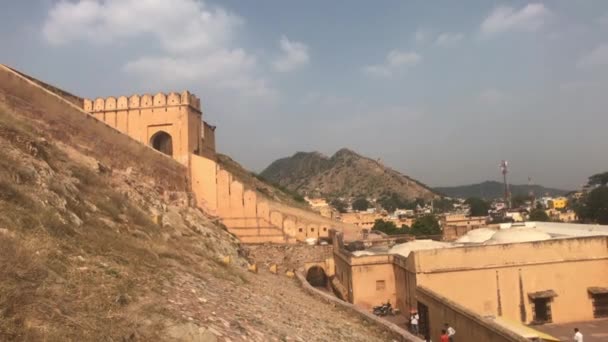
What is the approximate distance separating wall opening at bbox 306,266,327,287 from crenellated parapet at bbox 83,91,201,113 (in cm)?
943

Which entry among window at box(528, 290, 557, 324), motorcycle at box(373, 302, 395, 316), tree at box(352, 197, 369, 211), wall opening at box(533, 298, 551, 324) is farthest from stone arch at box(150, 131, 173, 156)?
tree at box(352, 197, 369, 211)

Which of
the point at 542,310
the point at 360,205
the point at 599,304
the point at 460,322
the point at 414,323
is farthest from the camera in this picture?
the point at 360,205

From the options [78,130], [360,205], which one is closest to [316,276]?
[78,130]

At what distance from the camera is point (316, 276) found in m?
23.2

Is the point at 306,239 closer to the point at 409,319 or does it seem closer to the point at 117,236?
the point at 409,319

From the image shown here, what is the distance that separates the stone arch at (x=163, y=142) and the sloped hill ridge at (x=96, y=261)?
7021 millimetres

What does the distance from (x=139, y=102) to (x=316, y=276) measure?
11.5 m

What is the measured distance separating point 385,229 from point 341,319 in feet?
136

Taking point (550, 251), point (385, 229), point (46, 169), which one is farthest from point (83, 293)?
point (385, 229)

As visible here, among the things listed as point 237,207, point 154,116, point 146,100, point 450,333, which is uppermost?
point 146,100

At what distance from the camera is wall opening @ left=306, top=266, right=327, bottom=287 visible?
22.8m

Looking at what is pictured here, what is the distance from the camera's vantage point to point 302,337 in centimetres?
751

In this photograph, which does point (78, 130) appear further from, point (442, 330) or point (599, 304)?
point (599, 304)

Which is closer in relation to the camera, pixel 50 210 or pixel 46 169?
pixel 50 210
